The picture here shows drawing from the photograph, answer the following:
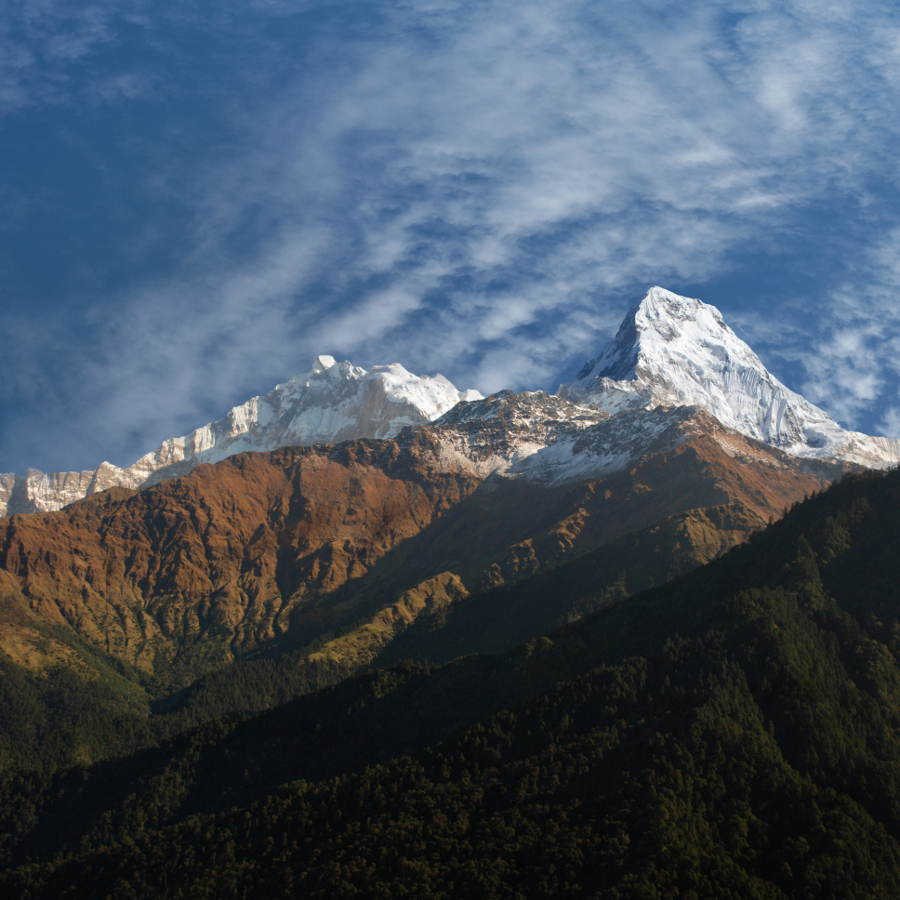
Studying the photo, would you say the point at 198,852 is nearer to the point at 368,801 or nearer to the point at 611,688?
the point at 368,801

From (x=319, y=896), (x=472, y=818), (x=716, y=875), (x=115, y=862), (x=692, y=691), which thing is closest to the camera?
(x=716, y=875)

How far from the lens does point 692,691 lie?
178 meters

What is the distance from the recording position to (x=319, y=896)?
154 m

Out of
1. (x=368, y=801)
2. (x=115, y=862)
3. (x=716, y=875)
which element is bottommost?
(x=115, y=862)

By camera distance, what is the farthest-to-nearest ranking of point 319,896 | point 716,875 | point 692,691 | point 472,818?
1. point 692,691
2. point 472,818
3. point 319,896
4. point 716,875

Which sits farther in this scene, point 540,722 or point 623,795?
point 540,722

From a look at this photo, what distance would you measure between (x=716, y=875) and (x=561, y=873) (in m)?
21.7

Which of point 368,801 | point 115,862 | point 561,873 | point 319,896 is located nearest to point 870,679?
point 561,873

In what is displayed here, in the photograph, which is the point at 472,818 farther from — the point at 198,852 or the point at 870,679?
the point at 870,679

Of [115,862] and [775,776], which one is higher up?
[775,776]

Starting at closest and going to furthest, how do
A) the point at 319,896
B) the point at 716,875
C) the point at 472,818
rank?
the point at 716,875 < the point at 319,896 < the point at 472,818

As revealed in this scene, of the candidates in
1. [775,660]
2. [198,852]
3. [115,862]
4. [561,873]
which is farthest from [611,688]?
[115,862]

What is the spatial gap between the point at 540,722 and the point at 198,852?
217ft

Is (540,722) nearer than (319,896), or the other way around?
(319,896)
